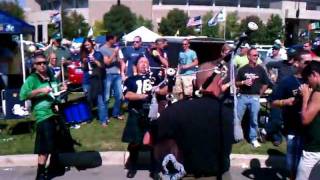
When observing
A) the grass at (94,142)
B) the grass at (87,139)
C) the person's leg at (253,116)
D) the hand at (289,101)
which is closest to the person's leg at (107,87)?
the grass at (87,139)

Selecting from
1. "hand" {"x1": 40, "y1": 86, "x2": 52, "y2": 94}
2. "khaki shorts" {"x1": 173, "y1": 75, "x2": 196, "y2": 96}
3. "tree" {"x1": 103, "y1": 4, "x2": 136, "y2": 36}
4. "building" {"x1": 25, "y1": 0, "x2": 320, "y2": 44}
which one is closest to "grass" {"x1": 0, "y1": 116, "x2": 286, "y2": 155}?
"khaki shorts" {"x1": 173, "y1": 75, "x2": 196, "y2": 96}

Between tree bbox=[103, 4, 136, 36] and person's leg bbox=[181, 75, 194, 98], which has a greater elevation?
tree bbox=[103, 4, 136, 36]

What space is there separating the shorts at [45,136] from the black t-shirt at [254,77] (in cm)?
358

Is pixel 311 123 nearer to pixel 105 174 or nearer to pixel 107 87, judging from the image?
pixel 105 174

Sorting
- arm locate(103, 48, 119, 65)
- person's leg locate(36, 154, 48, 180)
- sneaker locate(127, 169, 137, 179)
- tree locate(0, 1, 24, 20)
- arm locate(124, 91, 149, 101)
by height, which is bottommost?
sneaker locate(127, 169, 137, 179)

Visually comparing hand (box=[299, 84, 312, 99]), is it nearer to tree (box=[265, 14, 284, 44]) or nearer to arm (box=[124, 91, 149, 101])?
arm (box=[124, 91, 149, 101])

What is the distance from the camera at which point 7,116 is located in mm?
10156

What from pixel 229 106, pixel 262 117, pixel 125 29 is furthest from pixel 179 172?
pixel 125 29

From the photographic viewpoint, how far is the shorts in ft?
21.7

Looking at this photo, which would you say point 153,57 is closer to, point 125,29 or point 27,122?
point 27,122

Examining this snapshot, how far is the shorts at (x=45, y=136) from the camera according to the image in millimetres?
6605

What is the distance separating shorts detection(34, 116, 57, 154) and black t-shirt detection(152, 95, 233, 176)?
13.4ft

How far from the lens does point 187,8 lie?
309 feet

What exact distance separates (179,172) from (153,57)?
9.33 m
